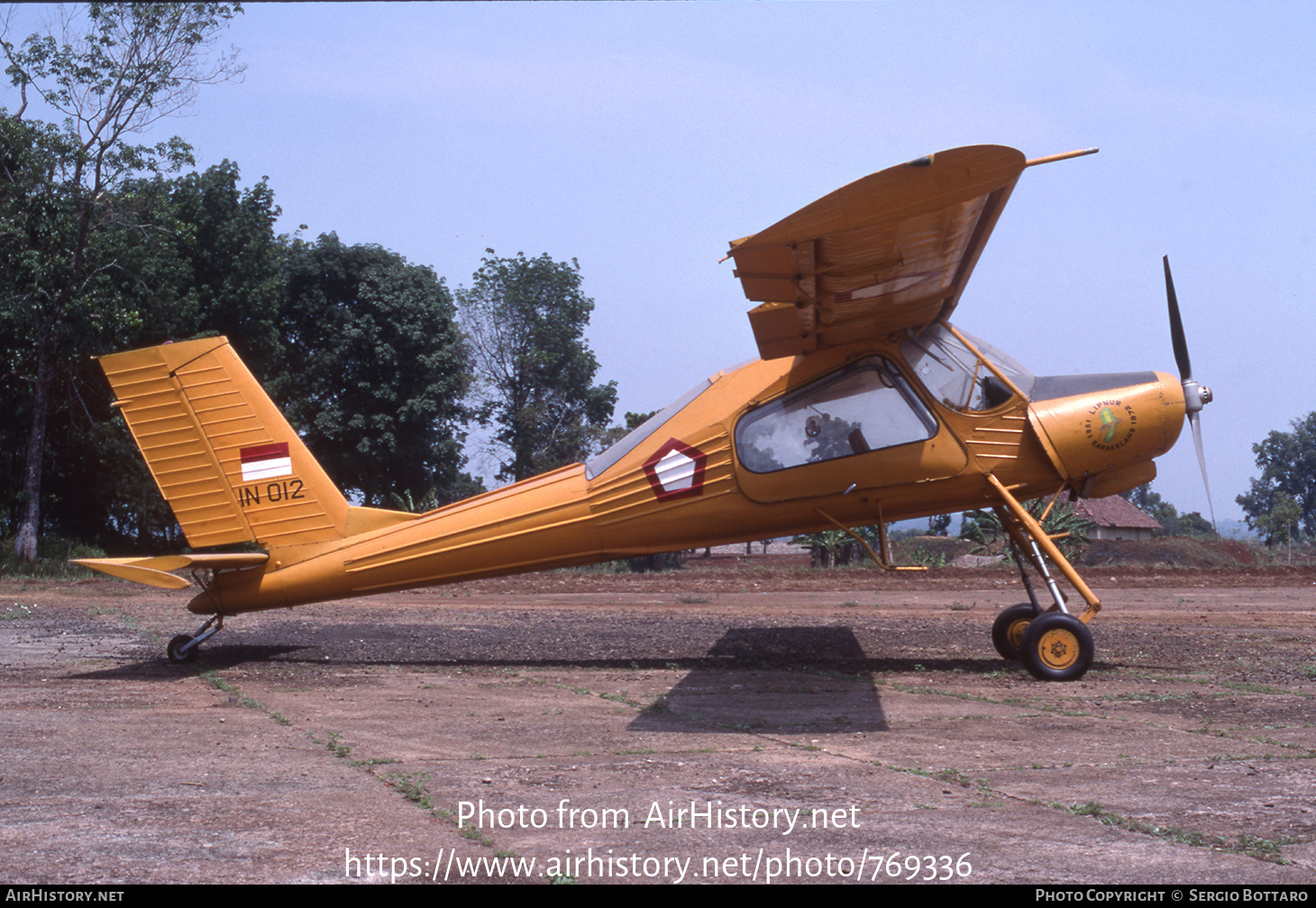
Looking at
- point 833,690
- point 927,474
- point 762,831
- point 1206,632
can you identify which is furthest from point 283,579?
point 1206,632

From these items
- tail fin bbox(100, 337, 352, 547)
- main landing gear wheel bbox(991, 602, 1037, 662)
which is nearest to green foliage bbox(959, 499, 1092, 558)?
main landing gear wheel bbox(991, 602, 1037, 662)

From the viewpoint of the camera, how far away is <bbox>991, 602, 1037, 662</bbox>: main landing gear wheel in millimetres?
9586

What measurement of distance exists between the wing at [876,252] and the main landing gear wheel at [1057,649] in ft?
9.72

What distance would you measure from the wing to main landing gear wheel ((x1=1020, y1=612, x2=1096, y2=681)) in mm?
2963

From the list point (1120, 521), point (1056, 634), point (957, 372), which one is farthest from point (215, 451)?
point (1120, 521)

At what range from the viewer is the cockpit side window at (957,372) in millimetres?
8992

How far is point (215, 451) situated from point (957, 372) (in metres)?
7.24

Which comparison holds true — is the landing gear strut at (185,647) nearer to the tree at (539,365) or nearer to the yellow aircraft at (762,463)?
the yellow aircraft at (762,463)

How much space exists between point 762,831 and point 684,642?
7.20m

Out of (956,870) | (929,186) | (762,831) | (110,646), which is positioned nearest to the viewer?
(956,870)

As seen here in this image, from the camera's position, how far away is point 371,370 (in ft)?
131

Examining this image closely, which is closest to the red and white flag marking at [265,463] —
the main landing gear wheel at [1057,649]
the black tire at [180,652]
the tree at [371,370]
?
the black tire at [180,652]

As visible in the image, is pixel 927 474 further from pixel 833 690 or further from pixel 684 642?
pixel 684 642

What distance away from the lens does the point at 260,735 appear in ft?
20.3
